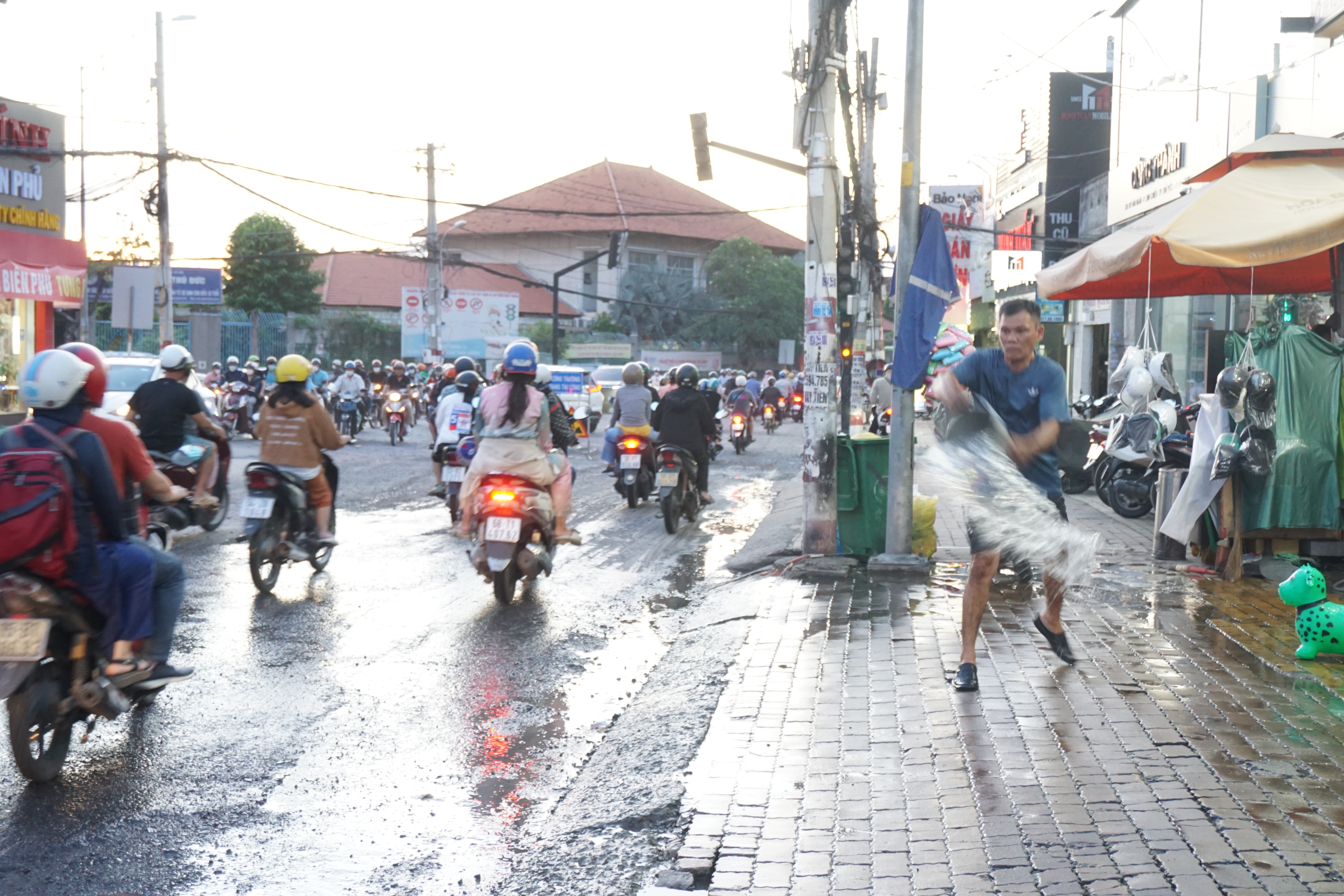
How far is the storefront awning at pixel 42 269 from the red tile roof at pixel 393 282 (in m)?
42.9

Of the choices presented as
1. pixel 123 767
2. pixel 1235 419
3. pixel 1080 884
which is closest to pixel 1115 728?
pixel 1080 884

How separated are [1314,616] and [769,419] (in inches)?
1128

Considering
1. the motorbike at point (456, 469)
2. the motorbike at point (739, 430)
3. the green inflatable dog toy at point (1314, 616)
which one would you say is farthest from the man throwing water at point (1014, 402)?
the motorbike at point (739, 430)

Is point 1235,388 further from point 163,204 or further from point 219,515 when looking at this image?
point 163,204

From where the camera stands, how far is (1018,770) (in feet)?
15.4

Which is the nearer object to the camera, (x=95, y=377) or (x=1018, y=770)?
(x=1018, y=770)

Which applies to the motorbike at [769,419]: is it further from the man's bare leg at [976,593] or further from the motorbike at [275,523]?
the man's bare leg at [976,593]

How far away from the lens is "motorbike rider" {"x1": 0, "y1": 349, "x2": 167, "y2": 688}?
4.86 m

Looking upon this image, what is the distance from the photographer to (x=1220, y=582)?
914 centimetres

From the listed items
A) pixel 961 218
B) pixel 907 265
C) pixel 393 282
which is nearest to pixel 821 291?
pixel 907 265

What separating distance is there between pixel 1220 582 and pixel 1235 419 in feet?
3.86

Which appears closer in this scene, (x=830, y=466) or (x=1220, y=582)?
(x=1220, y=582)

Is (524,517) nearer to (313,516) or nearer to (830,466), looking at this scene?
(313,516)

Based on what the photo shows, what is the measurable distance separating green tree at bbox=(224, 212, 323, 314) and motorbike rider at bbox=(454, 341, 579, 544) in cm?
5137
